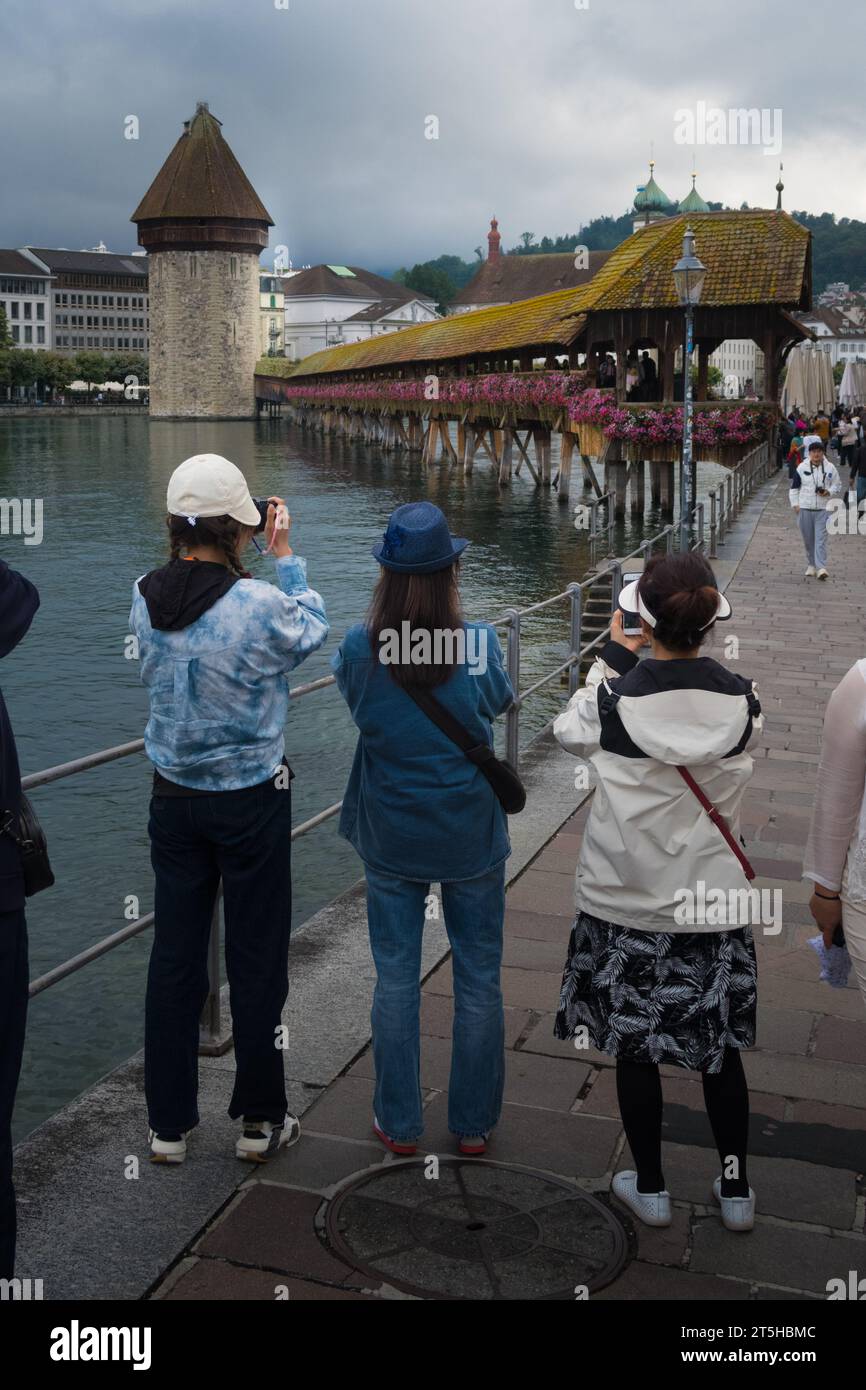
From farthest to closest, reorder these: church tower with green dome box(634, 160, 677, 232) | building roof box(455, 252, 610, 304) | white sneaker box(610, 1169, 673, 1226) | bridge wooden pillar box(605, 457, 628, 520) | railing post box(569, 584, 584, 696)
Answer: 1. building roof box(455, 252, 610, 304)
2. church tower with green dome box(634, 160, 677, 232)
3. bridge wooden pillar box(605, 457, 628, 520)
4. railing post box(569, 584, 584, 696)
5. white sneaker box(610, 1169, 673, 1226)

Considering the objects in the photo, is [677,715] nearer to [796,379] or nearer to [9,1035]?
[9,1035]

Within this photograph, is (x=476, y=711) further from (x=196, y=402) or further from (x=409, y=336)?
(x=196, y=402)

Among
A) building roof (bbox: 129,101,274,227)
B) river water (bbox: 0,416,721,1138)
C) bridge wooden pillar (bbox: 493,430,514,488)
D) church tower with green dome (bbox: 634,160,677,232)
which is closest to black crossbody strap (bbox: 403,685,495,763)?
river water (bbox: 0,416,721,1138)

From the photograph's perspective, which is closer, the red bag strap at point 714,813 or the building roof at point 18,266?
the red bag strap at point 714,813

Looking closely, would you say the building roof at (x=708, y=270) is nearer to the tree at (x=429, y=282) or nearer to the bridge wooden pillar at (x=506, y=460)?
the bridge wooden pillar at (x=506, y=460)

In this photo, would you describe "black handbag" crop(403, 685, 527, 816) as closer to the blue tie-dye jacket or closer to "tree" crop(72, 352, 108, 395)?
the blue tie-dye jacket

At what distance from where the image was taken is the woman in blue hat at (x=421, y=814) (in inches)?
136

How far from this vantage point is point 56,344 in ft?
438

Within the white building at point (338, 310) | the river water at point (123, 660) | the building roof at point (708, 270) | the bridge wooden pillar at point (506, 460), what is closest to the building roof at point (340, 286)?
the white building at point (338, 310)

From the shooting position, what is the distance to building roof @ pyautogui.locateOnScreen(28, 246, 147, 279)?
13389 centimetres

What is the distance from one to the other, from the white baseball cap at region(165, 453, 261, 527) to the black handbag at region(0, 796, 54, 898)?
0.88 m

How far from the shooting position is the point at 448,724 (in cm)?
351
